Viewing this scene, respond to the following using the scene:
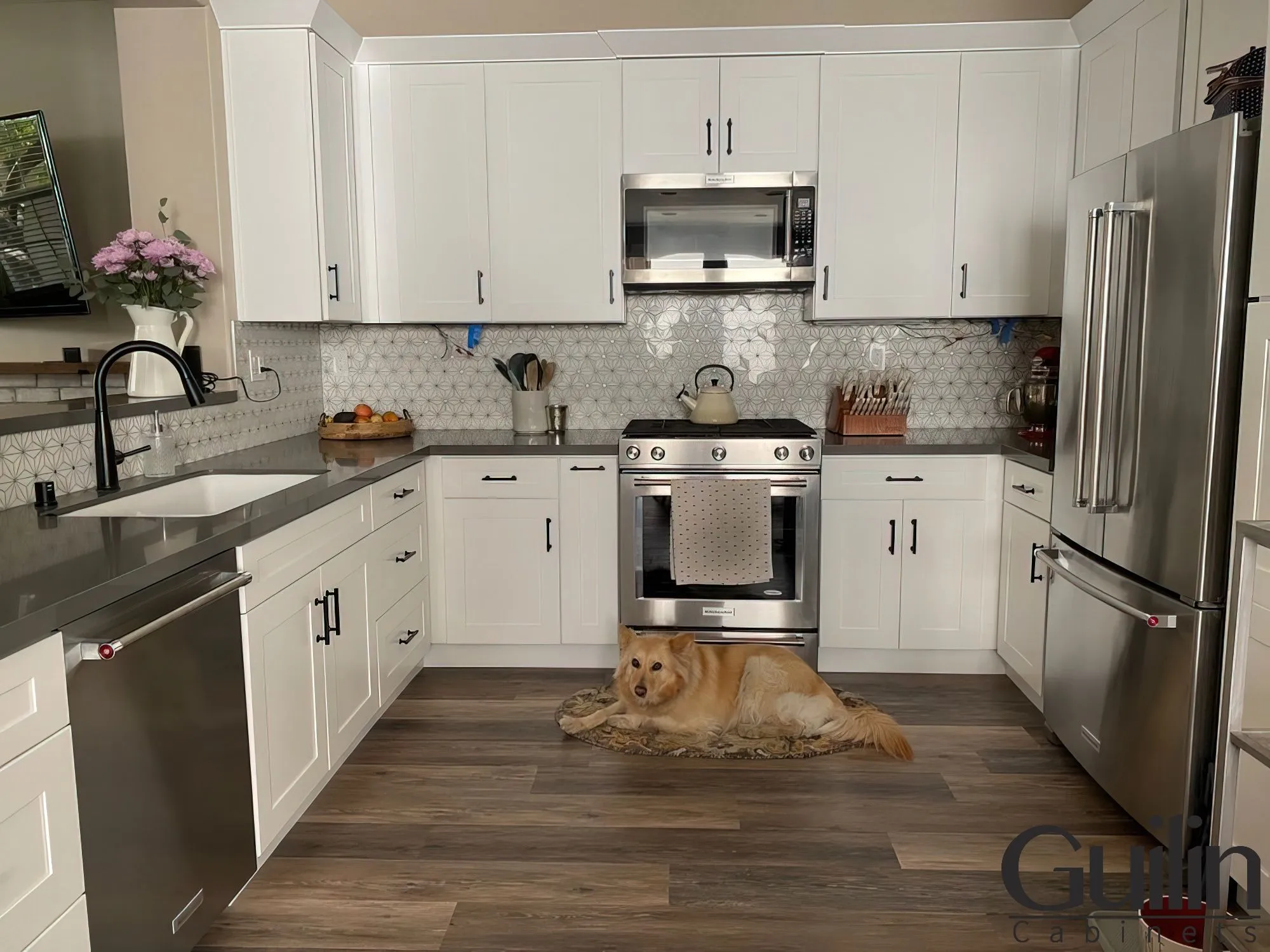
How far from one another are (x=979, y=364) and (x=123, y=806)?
3.72 metres

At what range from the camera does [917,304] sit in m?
3.91

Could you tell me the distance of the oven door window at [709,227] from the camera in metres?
3.84

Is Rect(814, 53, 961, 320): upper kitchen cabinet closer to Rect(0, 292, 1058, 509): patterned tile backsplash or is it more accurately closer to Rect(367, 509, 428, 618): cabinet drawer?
Rect(0, 292, 1058, 509): patterned tile backsplash

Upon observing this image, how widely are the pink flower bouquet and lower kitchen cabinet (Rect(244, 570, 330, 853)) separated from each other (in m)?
1.14

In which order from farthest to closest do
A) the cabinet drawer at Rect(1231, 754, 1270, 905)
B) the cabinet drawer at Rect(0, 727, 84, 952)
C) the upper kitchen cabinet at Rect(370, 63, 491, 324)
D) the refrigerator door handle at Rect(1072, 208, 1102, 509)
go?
the upper kitchen cabinet at Rect(370, 63, 491, 324)
the refrigerator door handle at Rect(1072, 208, 1102, 509)
the cabinet drawer at Rect(1231, 754, 1270, 905)
the cabinet drawer at Rect(0, 727, 84, 952)

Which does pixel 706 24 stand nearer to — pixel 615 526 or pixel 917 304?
pixel 917 304

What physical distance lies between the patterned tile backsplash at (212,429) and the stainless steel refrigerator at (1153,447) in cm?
280

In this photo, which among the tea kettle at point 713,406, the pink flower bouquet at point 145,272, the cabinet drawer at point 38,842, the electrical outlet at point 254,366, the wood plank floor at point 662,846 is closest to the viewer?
the cabinet drawer at point 38,842

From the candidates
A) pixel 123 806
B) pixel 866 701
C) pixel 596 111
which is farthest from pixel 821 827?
pixel 596 111

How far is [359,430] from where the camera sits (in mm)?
3916

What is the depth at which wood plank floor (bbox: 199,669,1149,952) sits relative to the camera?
2.17m

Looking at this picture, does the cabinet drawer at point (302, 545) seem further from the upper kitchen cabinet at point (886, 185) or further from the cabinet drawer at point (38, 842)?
the upper kitchen cabinet at point (886, 185)

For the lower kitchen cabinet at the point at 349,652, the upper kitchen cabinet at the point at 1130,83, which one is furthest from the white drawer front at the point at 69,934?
the upper kitchen cabinet at the point at 1130,83

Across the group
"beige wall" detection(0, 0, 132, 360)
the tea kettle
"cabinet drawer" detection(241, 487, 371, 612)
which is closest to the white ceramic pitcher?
"beige wall" detection(0, 0, 132, 360)
